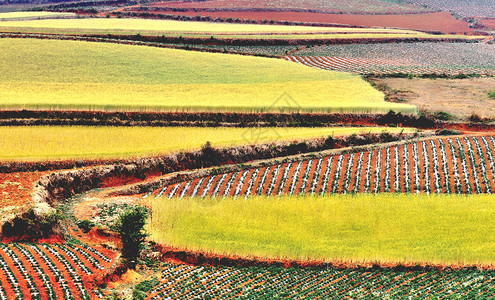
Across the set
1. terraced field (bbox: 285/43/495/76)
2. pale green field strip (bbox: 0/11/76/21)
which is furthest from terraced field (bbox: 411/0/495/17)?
pale green field strip (bbox: 0/11/76/21)

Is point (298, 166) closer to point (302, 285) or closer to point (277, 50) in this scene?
point (302, 285)

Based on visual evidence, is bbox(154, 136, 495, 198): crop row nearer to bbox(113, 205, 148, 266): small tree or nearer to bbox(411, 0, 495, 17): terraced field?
bbox(113, 205, 148, 266): small tree

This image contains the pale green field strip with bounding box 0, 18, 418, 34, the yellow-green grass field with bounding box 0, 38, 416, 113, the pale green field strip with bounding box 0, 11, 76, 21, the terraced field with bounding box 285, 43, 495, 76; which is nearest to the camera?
the yellow-green grass field with bounding box 0, 38, 416, 113

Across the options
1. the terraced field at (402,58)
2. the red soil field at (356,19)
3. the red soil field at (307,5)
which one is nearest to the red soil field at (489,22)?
the red soil field at (356,19)

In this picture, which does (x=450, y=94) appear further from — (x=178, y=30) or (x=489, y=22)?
(x=489, y=22)

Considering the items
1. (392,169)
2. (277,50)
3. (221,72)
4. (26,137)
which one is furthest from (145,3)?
(392,169)

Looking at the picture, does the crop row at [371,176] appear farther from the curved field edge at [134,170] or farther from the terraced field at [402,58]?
the terraced field at [402,58]
